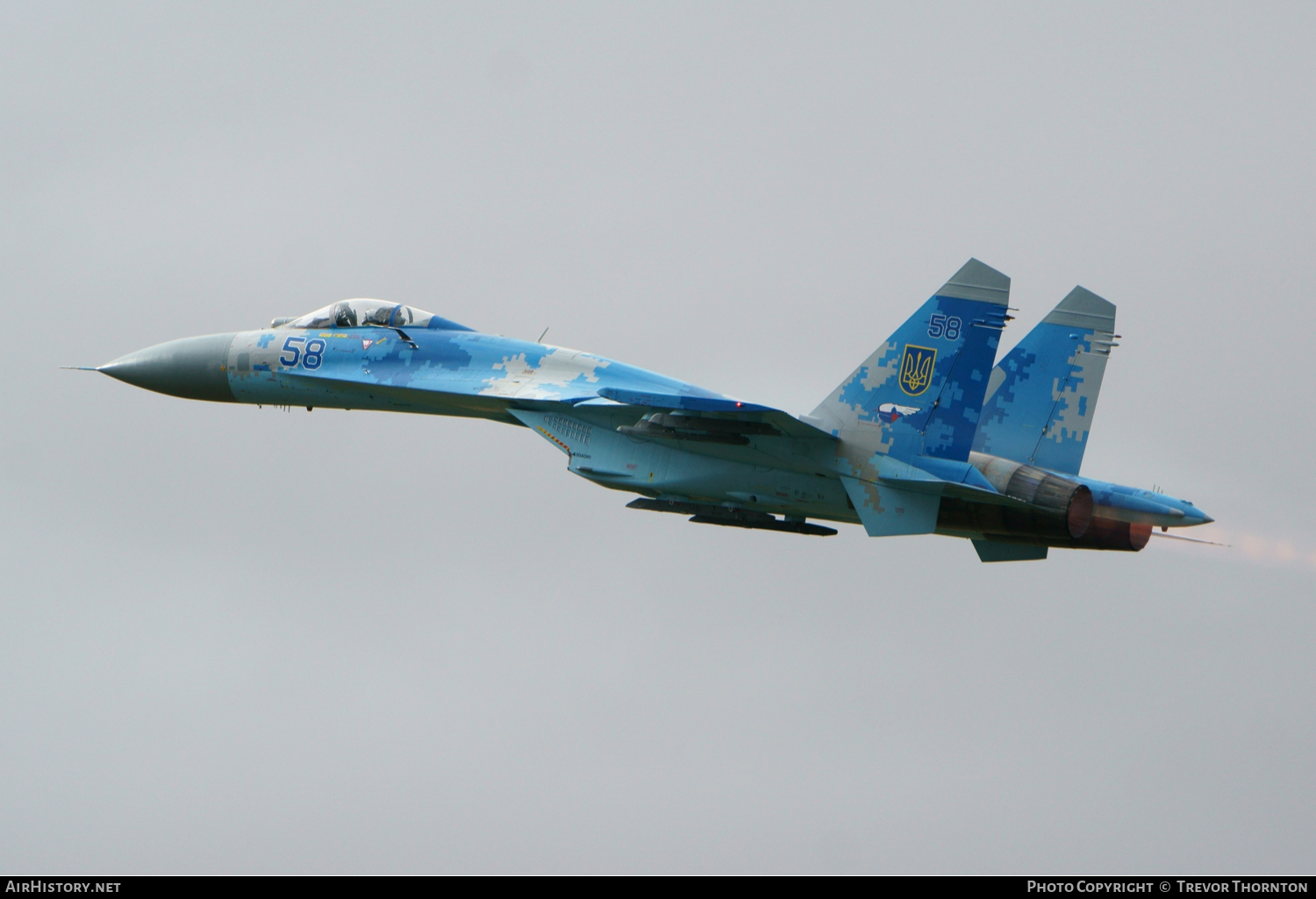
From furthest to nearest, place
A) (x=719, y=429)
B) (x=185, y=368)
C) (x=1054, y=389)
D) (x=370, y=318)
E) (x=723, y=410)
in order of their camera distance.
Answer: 1. (x=185, y=368)
2. (x=370, y=318)
3. (x=1054, y=389)
4. (x=719, y=429)
5. (x=723, y=410)

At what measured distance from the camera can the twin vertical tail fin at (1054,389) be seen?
25.0 m

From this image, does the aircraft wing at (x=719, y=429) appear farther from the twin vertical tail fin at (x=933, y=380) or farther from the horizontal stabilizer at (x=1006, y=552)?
the horizontal stabilizer at (x=1006, y=552)

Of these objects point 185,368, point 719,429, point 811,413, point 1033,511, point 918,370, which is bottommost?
point 1033,511

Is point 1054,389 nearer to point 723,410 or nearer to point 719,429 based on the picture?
point 719,429

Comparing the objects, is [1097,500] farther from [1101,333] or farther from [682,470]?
[682,470]

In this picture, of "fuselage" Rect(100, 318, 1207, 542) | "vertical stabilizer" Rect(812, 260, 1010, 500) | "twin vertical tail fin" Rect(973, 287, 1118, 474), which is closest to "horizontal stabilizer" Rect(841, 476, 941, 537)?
"vertical stabilizer" Rect(812, 260, 1010, 500)

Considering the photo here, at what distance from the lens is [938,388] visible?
22.5m

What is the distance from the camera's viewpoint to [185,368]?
89.1ft

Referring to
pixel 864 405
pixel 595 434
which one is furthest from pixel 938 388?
pixel 595 434

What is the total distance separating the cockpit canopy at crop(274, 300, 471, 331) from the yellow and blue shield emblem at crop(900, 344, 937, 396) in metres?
7.87

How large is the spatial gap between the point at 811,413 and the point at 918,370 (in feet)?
5.78

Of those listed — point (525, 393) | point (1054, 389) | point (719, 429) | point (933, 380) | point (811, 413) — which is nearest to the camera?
point (933, 380)

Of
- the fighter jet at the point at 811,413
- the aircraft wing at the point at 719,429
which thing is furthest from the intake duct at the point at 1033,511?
the aircraft wing at the point at 719,429

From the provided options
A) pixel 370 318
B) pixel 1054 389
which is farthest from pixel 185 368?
pixel 1054 389
